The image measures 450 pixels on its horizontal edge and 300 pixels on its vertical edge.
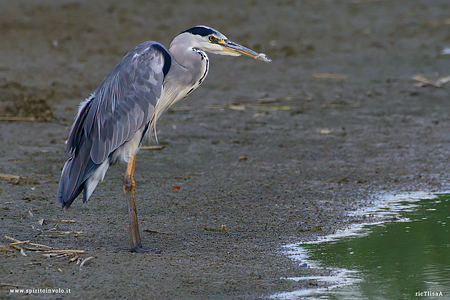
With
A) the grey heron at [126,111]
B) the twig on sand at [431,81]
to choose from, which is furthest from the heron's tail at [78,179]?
the twig on sand at [431,81]

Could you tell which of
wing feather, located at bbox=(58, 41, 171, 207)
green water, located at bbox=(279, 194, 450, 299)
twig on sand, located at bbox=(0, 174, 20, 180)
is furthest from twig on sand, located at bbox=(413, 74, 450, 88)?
twig on sand, located at bbox=(0, 174, 20, 180)

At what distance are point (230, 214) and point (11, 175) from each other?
2.41 m

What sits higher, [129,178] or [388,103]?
[129,178]

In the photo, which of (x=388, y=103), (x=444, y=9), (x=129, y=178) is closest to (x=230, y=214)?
(x=129, y=178)

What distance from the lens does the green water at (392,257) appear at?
433 centimetres

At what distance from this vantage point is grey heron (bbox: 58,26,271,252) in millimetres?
5164

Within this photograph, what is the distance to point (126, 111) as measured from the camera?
17.2ft

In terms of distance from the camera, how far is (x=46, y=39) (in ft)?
42.9

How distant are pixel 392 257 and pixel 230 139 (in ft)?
12.9

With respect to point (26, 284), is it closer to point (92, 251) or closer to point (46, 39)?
point (92, 251)

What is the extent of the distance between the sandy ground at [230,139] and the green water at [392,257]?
0.25 metres

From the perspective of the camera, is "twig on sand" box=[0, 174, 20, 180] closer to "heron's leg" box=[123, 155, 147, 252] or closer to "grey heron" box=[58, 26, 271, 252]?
"grey heron" box=[58, 26, 271, 252]

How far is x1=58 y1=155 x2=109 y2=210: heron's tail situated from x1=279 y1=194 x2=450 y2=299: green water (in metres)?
1.73

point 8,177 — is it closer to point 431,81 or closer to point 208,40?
point 208,40
